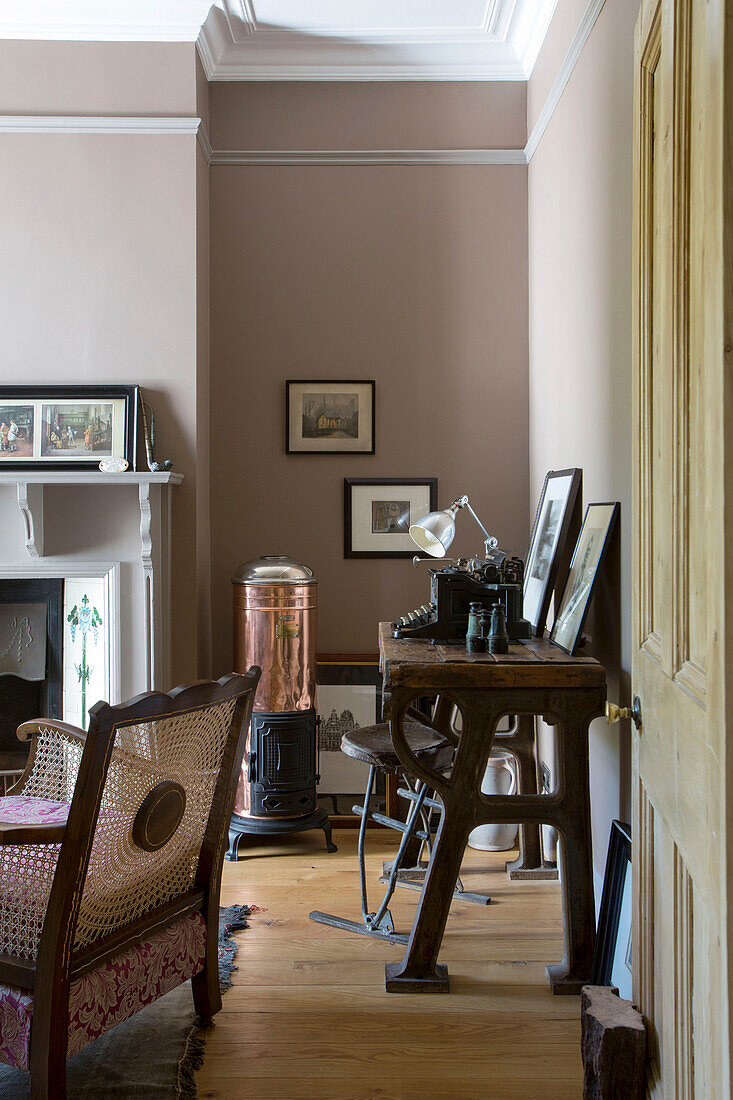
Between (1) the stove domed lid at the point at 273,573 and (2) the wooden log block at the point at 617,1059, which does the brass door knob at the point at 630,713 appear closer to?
(2) the wooden log block at the point at 617,1059

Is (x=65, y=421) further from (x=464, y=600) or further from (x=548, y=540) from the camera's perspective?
(x=548, y=540)

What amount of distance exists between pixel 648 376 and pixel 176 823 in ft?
5.14

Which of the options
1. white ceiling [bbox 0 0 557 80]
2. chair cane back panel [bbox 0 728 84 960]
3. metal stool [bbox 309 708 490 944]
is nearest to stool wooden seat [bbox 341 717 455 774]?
metal stool [bbox 309 708 490 944]

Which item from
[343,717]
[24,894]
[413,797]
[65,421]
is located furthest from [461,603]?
[65,421]

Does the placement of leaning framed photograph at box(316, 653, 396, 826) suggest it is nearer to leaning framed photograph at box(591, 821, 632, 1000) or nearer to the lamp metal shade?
the lamp metal shade

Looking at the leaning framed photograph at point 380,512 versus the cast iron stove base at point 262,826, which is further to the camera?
the leaning framed photograph at point 380,512

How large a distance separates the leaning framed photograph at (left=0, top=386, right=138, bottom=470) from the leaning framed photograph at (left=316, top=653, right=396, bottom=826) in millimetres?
1461

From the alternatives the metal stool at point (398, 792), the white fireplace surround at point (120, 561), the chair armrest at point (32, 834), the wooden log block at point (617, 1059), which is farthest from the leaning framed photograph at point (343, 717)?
the wooden log block at point (617, 1059)

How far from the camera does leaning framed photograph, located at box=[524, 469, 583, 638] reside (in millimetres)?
3338

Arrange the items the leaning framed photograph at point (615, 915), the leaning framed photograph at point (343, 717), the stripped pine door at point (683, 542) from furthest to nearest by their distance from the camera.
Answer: the leaning framed photograph at point (343, 717) → the leaning framed photograph at point (615, 915) → the stripped pine door at point (683, 542)

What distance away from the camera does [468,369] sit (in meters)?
4.49

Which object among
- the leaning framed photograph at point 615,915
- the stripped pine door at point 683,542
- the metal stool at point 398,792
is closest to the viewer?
the stripped pine door at point 683,542

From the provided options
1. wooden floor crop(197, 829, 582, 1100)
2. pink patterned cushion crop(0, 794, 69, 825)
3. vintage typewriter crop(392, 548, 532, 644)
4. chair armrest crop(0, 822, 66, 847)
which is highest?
vintage typewriter crop(392, 548, 532, 644)

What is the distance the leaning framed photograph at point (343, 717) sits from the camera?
14.5ft
